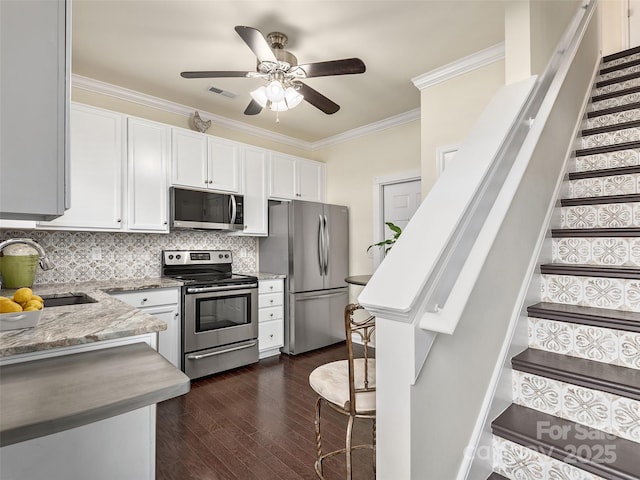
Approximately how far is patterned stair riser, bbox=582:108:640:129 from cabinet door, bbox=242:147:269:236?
3.05 m

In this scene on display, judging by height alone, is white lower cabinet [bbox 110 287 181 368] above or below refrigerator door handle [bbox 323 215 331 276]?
below

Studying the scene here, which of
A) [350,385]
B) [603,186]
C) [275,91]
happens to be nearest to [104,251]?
[275,91]

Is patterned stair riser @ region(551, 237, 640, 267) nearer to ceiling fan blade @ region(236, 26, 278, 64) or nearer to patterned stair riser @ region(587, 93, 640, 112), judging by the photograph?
patterned stair riser @ region(587, 93, 640, 112)

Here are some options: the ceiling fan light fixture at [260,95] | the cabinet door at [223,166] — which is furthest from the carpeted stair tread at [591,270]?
the cabinet door at [223,166]

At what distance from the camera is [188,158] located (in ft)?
11.6

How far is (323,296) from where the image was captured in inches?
169

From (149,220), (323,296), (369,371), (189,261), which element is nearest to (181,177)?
(149,220)

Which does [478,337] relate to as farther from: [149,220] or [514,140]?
[149,220]

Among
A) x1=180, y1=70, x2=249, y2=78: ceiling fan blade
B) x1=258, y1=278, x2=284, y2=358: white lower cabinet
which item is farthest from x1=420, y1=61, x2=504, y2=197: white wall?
x1=258, y1=278, x2=284, y2=358: white lower cabinet

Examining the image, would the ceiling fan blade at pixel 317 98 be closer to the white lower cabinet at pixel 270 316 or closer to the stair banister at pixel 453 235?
the stair banister at pixel 453 235

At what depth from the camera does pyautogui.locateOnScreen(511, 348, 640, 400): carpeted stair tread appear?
1188mm

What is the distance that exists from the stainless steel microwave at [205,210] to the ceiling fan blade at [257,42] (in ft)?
5.62

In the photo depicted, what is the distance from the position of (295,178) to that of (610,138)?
3.18 m

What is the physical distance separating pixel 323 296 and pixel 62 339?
316 cm
